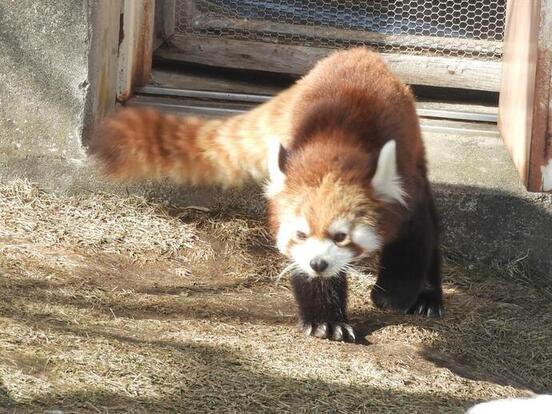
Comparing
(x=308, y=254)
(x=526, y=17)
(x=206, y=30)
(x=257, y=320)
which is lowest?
(x=257, y=320)

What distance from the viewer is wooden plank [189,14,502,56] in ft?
22.7

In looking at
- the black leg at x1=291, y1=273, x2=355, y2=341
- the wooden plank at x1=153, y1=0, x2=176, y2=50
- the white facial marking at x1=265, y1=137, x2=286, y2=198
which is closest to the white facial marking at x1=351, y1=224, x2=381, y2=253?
the black leg at x1=291, y1=273, x2=355, y2=341

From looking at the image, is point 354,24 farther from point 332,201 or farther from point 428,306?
point 332,201

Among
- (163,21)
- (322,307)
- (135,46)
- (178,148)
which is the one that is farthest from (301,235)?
(163,21)

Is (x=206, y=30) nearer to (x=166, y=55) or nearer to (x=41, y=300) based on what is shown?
(x=166, y=55)

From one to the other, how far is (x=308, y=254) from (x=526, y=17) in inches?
94.1

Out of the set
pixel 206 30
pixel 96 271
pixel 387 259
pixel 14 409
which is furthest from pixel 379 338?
pixel 206 30

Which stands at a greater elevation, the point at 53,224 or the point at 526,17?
the point at 526,17

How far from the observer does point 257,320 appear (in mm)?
5082

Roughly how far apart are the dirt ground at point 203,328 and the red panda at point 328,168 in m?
0.21

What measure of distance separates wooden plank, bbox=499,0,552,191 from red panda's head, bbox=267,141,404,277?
1517 millimetres

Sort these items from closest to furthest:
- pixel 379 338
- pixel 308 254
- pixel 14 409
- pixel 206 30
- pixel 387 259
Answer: pixel 14 409 → pixel 308 254 → pixel 379 338 → pixel 387 259 → pixel 206 30

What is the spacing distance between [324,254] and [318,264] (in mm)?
51

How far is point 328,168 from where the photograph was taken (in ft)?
15.4
